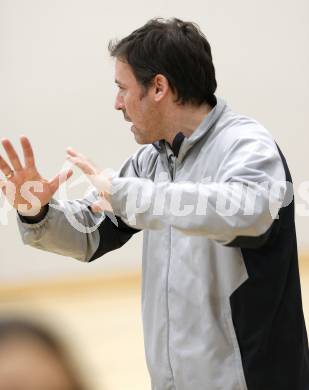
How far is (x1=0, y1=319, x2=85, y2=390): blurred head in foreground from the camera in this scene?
1.87 ft

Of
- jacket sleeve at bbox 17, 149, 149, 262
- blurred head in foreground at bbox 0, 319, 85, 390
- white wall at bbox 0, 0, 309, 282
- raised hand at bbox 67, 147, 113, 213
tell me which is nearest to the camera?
blurred head in foreground at bbox 0, 319, 85, 390

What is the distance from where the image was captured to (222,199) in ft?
5.10

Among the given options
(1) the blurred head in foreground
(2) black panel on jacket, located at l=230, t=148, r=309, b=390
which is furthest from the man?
(1) the blurred head in foreground

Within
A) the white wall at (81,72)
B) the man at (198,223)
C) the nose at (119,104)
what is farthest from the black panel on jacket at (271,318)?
the white wall at (81,72)

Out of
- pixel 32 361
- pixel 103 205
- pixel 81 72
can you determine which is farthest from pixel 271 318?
pixel 81 72

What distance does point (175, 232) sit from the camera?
180 centimetres

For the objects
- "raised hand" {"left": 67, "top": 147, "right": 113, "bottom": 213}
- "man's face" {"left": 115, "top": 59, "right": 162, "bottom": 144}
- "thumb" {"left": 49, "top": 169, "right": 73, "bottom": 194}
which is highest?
"man's face" {"left": 115, "top": 59, "right": 162, "bottom": 144}

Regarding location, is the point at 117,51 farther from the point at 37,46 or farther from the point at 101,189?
the point at 37,46

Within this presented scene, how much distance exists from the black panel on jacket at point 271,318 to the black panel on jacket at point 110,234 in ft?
1.46

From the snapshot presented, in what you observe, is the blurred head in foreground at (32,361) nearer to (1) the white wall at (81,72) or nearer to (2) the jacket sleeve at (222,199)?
Answer: (2) the jacket sleeve at (222,199)

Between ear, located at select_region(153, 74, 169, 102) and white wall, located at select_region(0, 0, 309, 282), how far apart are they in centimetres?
333

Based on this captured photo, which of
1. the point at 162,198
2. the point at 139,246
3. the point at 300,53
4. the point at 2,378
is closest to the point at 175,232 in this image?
the point at 162,198

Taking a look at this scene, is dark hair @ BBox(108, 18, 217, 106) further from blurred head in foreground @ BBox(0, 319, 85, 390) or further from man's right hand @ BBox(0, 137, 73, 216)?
blurred head in foreground @ BBox(0, 319, 85, 390)

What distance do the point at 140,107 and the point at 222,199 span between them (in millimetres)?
458
